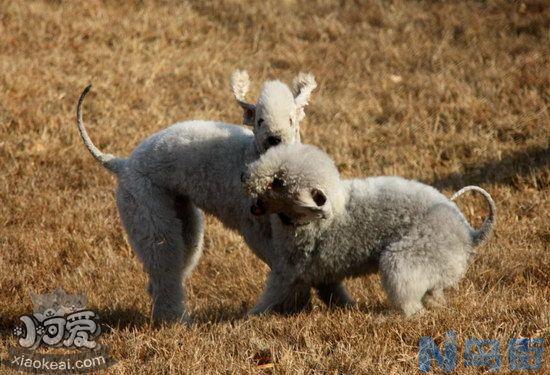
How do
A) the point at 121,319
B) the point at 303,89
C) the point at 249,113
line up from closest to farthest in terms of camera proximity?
the point at 121,319 < the point at 249,113 < the point at 303,89

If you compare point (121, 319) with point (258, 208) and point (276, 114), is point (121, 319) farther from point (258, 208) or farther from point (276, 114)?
point (276, 114)

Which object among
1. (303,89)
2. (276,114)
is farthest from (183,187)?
(303,89)

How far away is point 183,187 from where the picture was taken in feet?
18.9

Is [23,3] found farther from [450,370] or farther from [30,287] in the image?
[450,370]

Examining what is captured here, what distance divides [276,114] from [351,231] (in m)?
0.92

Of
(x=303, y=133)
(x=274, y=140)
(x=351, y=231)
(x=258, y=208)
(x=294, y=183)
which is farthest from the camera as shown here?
(x=303, y=133)

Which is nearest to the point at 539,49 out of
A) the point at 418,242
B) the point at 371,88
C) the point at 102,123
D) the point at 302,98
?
the point at 371,88

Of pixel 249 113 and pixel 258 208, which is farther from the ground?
pixel 249 113

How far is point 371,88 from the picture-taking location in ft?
36.6
